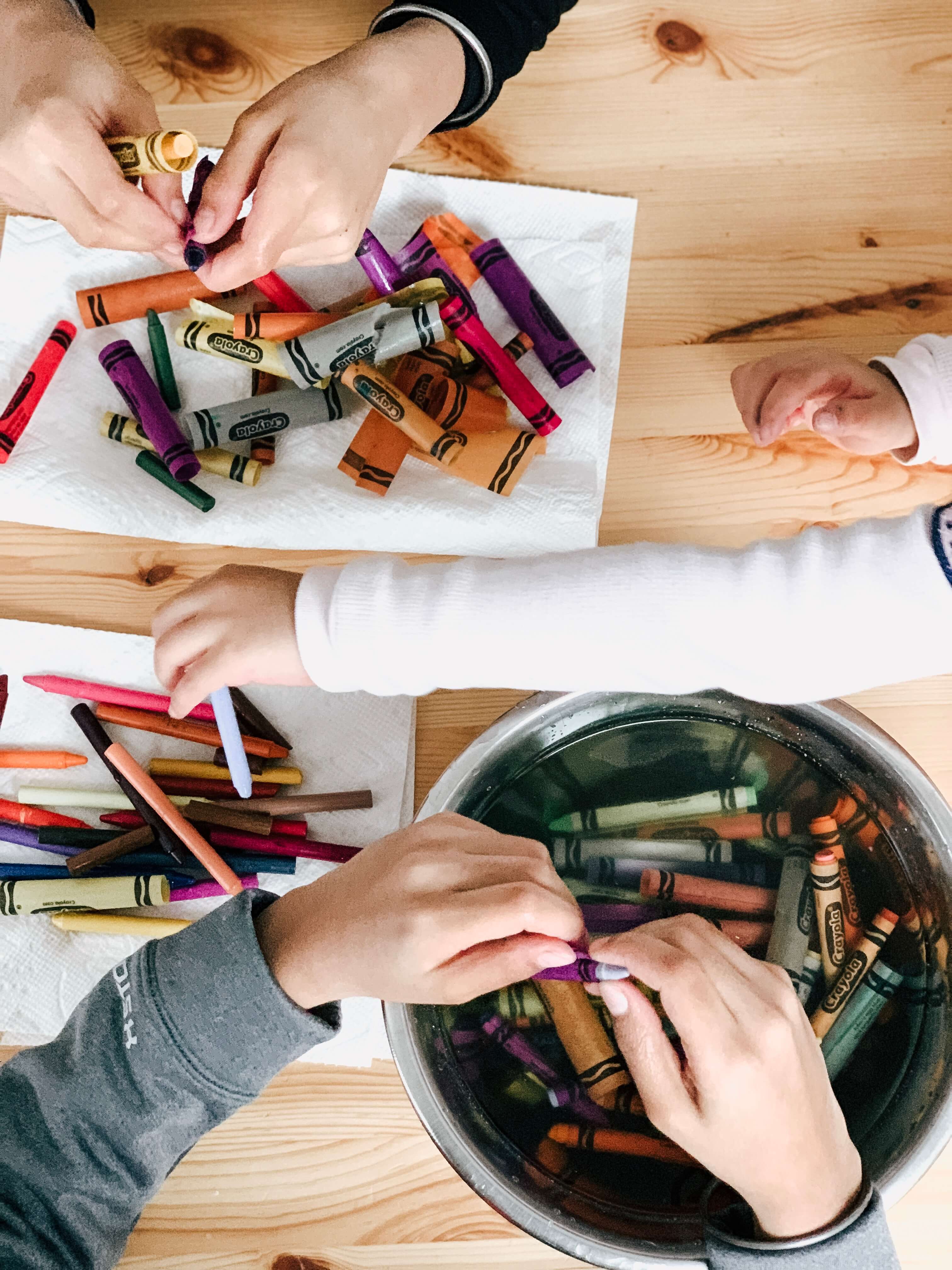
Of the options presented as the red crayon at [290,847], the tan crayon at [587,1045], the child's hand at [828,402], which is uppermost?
the child's hand at [828,402]

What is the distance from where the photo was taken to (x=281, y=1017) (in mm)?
401

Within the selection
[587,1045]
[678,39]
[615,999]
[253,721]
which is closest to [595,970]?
[615,999]

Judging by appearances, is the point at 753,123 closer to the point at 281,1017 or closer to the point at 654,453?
the point at 654,453

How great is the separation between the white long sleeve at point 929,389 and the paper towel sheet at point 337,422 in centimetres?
15

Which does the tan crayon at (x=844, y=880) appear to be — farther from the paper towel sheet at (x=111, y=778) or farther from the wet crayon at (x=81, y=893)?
the wet crayon at (x=81, y=893)

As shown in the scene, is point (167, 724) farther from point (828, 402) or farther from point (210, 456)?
point (828, 402)

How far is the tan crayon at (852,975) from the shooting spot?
0.49 meters

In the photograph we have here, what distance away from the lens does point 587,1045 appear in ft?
1.59

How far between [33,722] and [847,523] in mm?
461

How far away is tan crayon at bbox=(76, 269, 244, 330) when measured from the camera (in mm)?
538

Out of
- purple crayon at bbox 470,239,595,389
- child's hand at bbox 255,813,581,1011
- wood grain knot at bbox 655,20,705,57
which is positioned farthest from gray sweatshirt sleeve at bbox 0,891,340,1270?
wood grain knot at bbox 655,20,705,57

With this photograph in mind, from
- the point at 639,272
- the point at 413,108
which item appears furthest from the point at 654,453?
the point at 413,108

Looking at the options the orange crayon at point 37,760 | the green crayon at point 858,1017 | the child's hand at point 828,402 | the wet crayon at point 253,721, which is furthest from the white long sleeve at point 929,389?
the orange crayon at point 37,760

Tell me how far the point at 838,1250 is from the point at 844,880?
0.17m
